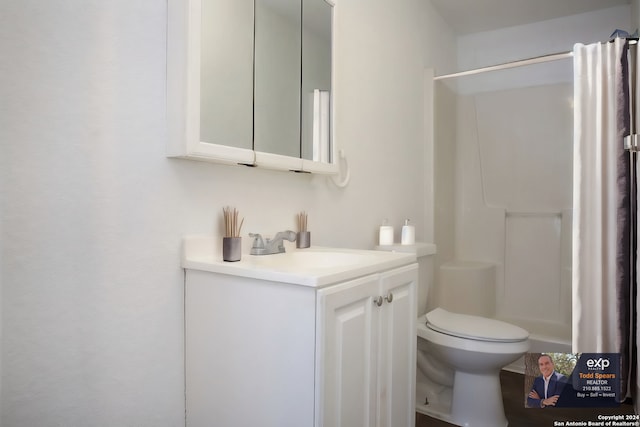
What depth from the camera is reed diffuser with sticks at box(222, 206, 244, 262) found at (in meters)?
1.21

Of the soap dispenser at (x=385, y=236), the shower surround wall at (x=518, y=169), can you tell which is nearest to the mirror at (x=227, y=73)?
the soap dispenser at (x=385, y=236)

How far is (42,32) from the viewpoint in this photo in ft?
3.02

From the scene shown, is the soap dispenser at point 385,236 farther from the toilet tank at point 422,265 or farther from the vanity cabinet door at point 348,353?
the vanity cabinet door at point 348,353

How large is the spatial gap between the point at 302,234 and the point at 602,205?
5.01ft

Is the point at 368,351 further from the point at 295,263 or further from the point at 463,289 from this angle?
the point at 463,289

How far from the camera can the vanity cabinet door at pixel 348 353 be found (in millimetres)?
975

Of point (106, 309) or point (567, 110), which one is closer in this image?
point (106, 309)

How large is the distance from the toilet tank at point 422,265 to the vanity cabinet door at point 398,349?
574 millimetres

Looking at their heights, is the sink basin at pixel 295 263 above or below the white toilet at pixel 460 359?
above

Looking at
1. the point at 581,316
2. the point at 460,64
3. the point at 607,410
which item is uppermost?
the point at 460,64

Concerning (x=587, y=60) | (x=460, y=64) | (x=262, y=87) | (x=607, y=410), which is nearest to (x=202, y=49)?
(x=262, y=87)

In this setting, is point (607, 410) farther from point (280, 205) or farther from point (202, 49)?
point (202, 49)

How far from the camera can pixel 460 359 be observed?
1878mm

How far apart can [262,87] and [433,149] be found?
5.59 feet
